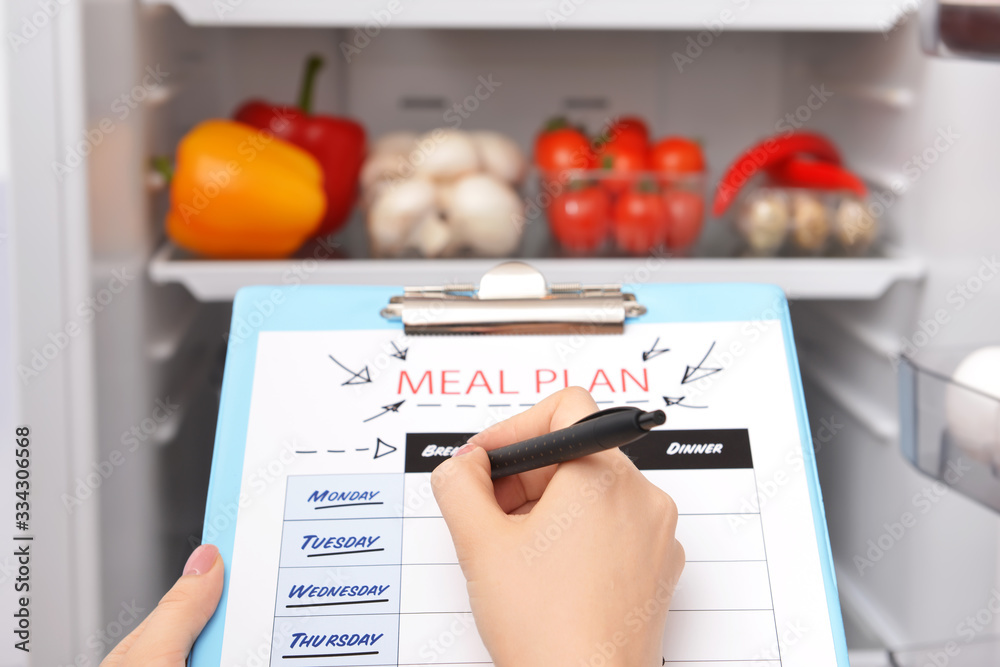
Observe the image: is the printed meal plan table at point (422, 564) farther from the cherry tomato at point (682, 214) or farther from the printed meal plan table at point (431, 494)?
the cherry tomato at point (682, 214)

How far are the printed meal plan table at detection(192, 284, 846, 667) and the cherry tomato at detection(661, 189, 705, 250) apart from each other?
453 mm

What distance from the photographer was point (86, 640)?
2.91ft

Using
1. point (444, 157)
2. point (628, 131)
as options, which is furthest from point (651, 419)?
point (628, 131)

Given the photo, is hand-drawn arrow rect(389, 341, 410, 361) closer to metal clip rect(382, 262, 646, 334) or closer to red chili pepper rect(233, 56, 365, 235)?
metal clip rect(382, 262, 646, 334)

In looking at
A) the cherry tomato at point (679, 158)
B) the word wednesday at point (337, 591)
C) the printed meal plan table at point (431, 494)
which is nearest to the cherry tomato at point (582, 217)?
the cherry tomato at point (679, 158)

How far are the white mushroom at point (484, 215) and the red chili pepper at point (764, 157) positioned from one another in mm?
288

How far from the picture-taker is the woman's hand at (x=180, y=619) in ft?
1.84

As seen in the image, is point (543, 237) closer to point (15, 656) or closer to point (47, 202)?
point (47, 202)

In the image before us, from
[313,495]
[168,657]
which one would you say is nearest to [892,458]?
[313,495]

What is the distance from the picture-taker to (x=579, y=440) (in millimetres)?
522

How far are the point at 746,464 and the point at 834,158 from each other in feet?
2.43

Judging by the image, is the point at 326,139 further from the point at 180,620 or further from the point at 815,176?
the point at 180,620

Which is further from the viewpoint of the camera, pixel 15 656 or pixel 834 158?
pixel 834 158

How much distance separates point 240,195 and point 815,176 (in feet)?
2.59
